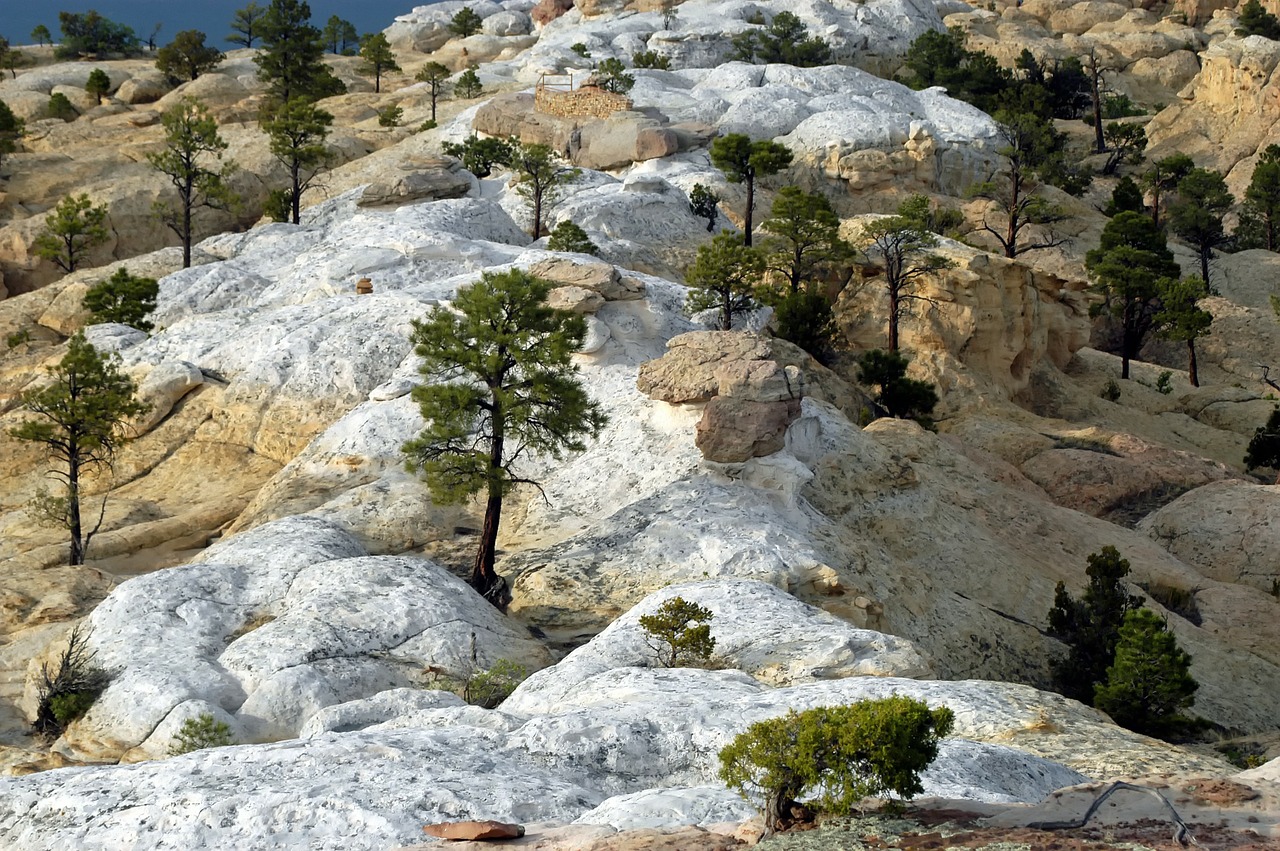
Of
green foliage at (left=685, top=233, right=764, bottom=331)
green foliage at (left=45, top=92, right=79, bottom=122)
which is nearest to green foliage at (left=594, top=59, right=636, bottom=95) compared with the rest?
green foliage at (left=685, top=233, right=764, bottom=331)

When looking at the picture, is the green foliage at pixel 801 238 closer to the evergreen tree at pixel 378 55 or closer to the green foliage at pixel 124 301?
the green foliage at pixel 124 301

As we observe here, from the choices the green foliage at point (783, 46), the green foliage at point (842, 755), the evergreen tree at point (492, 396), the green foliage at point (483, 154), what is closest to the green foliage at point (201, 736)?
the evergreen tree at point (492, 396)

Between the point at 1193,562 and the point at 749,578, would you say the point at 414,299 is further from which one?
the point at 1193,562

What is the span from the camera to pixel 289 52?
96.6 meters

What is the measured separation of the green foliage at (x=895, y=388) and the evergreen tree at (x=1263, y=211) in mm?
48710

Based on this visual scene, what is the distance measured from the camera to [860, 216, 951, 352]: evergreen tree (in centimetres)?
5588

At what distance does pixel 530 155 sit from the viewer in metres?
60.4

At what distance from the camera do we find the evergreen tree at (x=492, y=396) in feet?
104

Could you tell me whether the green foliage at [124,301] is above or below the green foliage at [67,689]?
below

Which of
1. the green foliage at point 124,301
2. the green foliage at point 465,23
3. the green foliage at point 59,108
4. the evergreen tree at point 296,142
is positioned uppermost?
the evergreen tree at point 296,142

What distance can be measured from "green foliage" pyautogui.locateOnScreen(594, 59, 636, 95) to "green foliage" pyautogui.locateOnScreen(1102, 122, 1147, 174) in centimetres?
3572

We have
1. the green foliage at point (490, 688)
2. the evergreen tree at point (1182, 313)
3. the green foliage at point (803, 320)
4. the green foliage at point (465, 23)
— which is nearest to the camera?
the green foliage at point (490, 688)

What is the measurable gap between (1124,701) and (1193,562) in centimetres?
1602

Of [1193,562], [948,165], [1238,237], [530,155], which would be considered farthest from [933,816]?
[1238,237]
